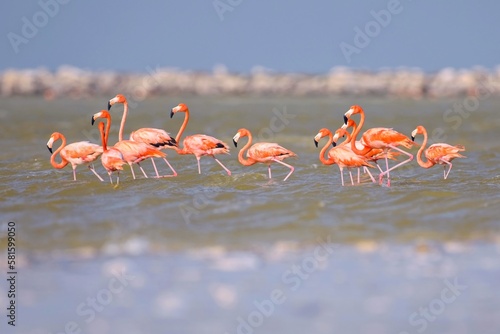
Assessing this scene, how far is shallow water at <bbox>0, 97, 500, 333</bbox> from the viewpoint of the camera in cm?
547

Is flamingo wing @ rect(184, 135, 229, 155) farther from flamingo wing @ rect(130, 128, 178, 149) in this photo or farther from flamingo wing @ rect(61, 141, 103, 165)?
flamingo wing @ rect(61, 141, 103, 165)

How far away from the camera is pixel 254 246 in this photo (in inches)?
288

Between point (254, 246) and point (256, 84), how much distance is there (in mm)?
26414

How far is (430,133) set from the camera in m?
18.0

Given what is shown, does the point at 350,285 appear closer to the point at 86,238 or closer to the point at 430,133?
the point at 86,238

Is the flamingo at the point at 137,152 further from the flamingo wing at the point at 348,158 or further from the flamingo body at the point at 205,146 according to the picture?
the flamingo wing at the point at 348,158

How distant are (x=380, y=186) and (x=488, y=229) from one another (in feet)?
7.21

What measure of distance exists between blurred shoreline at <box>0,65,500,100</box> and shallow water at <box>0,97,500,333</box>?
18.6 m

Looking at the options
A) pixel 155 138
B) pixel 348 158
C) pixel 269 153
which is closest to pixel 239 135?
pixel 269 153

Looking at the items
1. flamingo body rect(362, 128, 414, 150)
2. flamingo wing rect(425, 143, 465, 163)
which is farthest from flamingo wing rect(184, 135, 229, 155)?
flamingo wing rect(425, 143, 465, 163)

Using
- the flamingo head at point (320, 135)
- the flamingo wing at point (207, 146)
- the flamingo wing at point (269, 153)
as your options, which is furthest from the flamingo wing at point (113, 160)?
the flamingo head at point (320, 135)

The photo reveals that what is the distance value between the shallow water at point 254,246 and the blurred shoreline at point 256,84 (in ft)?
61.1

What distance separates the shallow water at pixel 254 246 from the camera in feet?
18.0

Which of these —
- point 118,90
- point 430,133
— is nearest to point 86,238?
point 430,133
